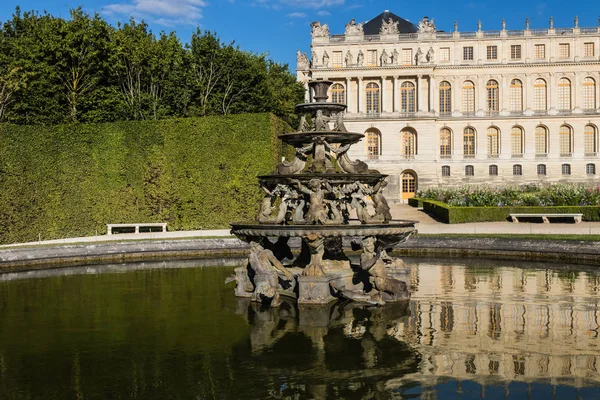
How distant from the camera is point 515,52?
196 feet

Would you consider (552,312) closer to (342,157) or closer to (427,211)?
(342,157)

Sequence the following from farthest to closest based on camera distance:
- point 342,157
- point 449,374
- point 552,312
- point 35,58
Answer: point 35,58
point 342,157
point 552,312
point 449,374

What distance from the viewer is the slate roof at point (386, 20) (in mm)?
62000

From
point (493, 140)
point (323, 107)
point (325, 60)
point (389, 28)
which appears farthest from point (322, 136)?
point (493, 140)

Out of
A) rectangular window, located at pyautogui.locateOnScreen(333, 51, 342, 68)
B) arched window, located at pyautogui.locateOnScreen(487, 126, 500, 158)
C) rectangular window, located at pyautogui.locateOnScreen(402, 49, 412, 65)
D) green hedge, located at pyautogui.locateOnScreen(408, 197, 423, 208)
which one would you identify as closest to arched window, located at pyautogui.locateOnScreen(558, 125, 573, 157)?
arched window, located at pyautogui.locateOnScreen(487, 126, 500, 158)

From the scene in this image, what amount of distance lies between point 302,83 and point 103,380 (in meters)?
55.2

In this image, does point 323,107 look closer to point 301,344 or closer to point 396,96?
point 301,344

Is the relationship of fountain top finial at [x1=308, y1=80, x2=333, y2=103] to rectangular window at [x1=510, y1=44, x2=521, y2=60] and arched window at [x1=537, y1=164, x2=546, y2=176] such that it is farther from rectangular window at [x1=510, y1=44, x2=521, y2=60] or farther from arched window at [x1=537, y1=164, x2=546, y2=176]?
rectangular window at [x1=510, y1=44, x2=521, y2=60]

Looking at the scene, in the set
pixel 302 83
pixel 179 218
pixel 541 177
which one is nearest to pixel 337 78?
pixel 302 83

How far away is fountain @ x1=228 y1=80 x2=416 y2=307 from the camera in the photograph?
35.8 feet

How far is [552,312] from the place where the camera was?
386 inches

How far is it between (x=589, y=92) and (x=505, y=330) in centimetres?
5793

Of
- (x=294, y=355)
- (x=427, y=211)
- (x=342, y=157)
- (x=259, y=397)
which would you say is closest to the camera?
(x=259, y=397)

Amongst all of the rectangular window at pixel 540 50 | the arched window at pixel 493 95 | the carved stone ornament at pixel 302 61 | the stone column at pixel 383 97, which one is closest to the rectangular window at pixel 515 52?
the rectangular window at pixel 540 50
